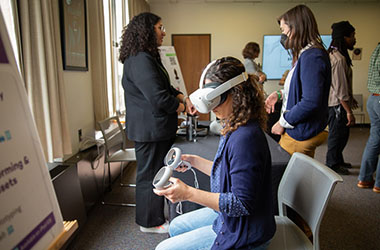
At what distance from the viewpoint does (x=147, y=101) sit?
1.78 m

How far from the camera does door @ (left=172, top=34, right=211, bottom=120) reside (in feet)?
18.9

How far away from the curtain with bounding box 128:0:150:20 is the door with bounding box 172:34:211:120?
844 millimetres

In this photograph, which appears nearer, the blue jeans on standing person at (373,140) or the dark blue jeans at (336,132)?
the blue jeans on standing person at (373,140)

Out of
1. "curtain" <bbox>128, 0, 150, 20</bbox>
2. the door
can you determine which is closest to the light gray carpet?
"curtain" <bbox>128, 0, 150, 20</bbox>

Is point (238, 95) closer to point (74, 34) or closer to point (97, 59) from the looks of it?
point (74, 34)

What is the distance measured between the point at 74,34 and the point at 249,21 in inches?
171

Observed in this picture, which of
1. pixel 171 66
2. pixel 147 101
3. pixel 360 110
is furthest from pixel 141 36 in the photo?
pixel 360 110

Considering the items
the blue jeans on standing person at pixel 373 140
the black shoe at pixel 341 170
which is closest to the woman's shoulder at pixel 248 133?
the blue jeans on standing person at pixel 373 140

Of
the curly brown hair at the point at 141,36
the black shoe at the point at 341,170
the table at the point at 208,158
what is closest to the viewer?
the table at the point at 208,158

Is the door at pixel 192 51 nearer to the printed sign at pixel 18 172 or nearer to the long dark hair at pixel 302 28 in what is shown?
the long dark hair at pixel 302 28

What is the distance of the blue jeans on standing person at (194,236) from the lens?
103 centimetres

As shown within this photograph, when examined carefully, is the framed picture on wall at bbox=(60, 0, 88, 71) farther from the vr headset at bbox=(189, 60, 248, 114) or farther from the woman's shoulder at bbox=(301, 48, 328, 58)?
the woman's shoulder at bbox=(301, 48, 328, 58)

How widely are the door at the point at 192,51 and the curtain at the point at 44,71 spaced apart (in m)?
4.05

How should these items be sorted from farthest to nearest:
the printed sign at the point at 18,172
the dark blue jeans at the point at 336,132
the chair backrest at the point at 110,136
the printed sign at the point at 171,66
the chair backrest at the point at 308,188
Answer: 1. the printed sign at the point at 171,66
2. the dark blue jeans at the point at 336,132
3. the chair backrest at the point at 110,136
4. the chair backrest at the point at 308,188
5. the printed sign at the point at 18,172
